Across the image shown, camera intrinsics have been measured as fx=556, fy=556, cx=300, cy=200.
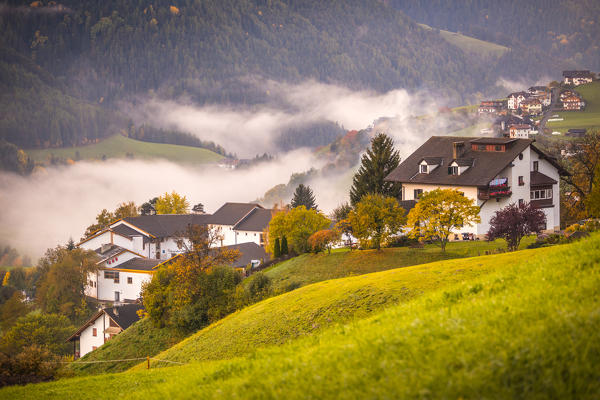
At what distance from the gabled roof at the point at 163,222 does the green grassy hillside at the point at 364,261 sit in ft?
230

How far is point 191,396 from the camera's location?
12859mm

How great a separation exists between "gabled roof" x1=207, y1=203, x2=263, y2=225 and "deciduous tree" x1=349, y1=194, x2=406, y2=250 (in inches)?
2926

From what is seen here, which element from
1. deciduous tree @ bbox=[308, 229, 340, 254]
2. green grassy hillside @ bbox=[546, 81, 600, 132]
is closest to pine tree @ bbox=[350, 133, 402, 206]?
deciduous tree @ bbox=[308, 229, 340, 254]

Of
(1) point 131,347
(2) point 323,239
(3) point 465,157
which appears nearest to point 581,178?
(3) point 465,157

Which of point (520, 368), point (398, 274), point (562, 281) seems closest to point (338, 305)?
point (398, 274)

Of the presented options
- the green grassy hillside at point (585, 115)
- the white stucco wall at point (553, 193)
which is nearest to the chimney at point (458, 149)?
the white stucco wall at point (553, 193)

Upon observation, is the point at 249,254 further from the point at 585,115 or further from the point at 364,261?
the point at 585,115

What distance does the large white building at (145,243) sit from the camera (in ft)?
319

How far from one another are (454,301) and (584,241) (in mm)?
4453

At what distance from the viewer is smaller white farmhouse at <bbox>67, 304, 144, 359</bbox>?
64250mm

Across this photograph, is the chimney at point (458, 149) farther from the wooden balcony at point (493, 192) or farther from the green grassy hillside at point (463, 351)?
the green grassy hillside at point (463, 351)

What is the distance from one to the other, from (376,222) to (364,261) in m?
4.33

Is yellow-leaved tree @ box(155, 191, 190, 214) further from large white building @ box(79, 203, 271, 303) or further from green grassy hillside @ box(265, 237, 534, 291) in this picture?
green grassy hillside @ box(265, 237, 534, 291)

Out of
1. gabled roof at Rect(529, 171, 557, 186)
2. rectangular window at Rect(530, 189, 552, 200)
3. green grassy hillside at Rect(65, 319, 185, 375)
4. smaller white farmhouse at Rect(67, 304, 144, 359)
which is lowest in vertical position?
smaller white farmhouse at Rect(67, 304, 144, 359)
